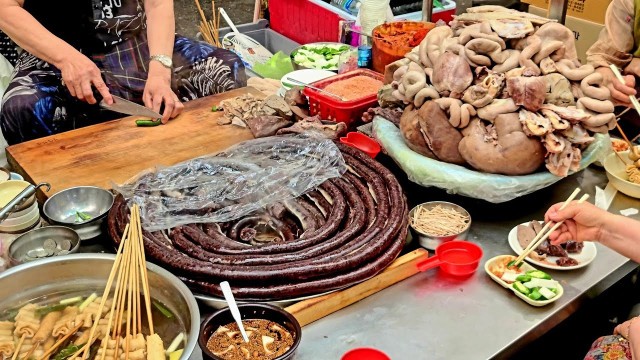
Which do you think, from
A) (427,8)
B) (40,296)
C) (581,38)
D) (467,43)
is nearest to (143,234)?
(40,296)

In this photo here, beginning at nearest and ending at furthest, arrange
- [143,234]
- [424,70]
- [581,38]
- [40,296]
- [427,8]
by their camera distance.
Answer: [40,296] → [143,234] → [424,70] → [427,8] → [581,38]

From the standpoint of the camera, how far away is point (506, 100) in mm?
2496

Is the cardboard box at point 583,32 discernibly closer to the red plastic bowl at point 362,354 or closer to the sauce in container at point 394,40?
the sauce in container at point 394,40

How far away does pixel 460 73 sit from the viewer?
2.54m

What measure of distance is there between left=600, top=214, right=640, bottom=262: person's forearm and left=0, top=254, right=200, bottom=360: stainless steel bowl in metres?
1.45

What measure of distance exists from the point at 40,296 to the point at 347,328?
100 cm

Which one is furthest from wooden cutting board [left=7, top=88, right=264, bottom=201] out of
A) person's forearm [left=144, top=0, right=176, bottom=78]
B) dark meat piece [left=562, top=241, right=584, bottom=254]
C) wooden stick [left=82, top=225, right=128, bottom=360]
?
dark meat piece [left=562, top=241, right=584, bottom=254]

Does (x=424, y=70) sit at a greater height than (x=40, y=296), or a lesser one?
greater

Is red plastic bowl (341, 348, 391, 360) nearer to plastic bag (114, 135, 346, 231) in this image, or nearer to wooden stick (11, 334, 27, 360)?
plastic bag (114, 135, 346, 231)

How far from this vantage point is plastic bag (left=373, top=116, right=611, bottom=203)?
2438 mm

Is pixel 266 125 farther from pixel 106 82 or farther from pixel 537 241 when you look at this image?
pixel 537 241

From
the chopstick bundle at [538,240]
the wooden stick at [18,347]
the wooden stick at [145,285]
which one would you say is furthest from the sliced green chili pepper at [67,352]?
the chopstick bundle at [538,240]

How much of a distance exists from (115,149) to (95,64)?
73 cm

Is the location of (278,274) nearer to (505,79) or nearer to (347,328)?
(347,328)
